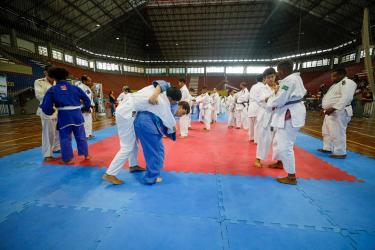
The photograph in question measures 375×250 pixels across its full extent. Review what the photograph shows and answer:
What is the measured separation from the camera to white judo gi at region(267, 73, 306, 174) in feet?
8.72

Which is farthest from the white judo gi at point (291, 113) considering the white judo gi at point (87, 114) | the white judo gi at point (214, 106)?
the white judo gi at point (214, 106)

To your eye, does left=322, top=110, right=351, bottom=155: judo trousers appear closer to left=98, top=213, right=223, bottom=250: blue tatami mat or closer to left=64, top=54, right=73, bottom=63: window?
left=98, top=213, right=223, bottom=250: blue tatami mat

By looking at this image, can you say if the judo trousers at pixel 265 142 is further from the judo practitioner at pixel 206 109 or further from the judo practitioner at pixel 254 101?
the judo practitioner at pixel 206 109

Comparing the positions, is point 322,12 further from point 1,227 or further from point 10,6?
point 10,6

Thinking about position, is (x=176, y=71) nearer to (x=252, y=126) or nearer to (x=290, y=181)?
(x=252, y=126)

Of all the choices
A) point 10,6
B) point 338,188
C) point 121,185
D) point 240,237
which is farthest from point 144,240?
point 10,6

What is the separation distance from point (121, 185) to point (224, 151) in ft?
8.66

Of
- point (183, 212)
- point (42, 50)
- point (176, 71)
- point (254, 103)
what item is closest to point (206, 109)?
point (254, 103)

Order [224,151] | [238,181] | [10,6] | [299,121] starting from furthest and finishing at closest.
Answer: [10,6], [224,151], [238,181], [299,121]

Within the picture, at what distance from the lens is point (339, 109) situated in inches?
156

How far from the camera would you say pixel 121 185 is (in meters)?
2.73

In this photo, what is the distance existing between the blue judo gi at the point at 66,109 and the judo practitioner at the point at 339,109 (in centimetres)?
519

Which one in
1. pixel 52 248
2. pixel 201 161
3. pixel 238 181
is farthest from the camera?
pixel 201 161

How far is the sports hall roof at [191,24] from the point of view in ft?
57.8
